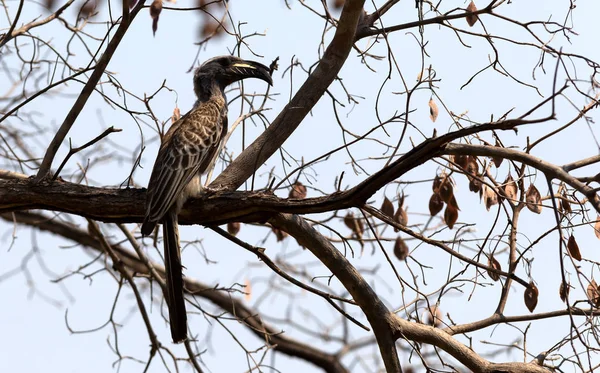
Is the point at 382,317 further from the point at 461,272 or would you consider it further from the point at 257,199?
the point at 257,199

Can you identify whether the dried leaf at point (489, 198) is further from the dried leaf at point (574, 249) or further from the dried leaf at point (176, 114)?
the dried leaf at point (176, 114)

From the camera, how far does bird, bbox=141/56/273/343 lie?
153 inches

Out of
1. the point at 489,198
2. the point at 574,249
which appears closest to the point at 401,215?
the point at 489,198

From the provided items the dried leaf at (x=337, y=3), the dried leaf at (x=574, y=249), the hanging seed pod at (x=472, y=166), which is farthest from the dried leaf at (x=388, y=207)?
the dried leaf at (x=337, y=3)

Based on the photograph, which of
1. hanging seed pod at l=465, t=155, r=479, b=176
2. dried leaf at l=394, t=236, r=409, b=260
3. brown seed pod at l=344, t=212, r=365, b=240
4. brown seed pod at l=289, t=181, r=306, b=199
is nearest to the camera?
hanging seed pod at l=465, t=155, r=479, b=176

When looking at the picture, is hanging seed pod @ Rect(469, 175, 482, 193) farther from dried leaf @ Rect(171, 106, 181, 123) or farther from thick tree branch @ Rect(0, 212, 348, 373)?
thick tree branch @ Rect(0, 212, 348, 373)

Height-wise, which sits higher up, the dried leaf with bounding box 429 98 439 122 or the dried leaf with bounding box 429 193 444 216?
the dried leaf with bounding box 429 98 439 122

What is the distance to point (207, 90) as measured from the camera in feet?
17.3

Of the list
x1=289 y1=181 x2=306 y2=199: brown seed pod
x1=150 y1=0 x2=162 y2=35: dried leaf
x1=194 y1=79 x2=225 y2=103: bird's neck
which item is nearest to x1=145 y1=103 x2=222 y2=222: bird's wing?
x1=194 y1=79 x2=225 y2=103: bird's neck

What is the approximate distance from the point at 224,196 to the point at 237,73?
185cm

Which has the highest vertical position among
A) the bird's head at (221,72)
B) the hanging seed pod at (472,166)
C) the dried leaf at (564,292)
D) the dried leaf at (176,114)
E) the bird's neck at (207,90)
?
the bird's head at (221,72)

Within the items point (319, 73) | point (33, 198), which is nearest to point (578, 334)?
point (319, 73)

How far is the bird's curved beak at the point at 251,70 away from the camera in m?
5.03

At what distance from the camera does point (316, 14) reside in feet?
14.6
